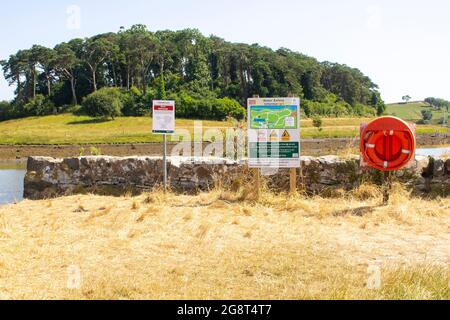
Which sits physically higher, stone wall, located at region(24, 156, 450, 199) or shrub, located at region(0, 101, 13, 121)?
shrub, located at region(0, 101, 13, 121)

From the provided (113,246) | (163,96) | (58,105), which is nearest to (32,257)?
(113,246)

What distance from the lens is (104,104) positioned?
67375 mm

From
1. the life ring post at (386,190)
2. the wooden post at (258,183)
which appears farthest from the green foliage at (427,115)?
the wooden post at (258,183)

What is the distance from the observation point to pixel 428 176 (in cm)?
854

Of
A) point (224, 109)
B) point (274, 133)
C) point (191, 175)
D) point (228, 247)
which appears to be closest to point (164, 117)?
point (191, 175)

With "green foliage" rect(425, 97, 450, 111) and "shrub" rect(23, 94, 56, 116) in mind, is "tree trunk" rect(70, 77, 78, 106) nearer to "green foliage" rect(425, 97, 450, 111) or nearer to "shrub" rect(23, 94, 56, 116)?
"shrub" rect(23, 94, 56, 116)

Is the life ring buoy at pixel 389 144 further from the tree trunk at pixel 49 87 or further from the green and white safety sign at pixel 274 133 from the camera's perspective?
the tree trunk at pixel 49 87

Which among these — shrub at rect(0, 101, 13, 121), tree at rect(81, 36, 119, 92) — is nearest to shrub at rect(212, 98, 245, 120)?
tree at rect(81, 36, 119, 92)

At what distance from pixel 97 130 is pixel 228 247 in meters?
55.2

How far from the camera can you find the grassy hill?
3236 inches

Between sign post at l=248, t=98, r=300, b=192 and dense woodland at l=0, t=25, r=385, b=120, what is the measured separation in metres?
61.3

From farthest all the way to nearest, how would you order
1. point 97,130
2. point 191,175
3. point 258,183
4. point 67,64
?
1. point 67,64
2. point 97,130
3. point 191,175
4. point 258,183

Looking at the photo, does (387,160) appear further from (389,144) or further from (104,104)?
(104,104)
